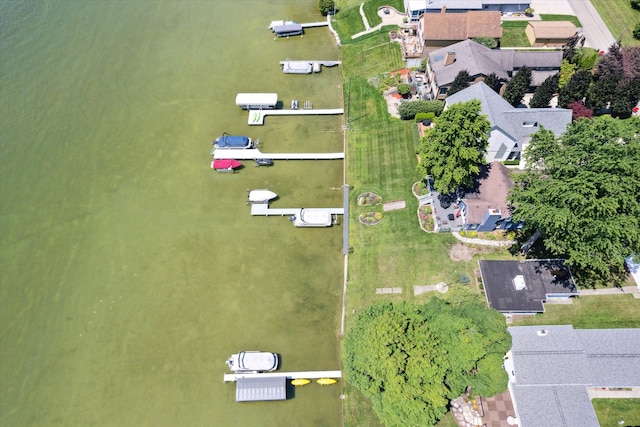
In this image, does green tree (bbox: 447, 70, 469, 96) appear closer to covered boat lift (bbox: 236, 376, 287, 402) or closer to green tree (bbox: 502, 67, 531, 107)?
green tree (bbox: 502, 67, 531, 107)

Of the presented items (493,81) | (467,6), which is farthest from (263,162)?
(467,6)

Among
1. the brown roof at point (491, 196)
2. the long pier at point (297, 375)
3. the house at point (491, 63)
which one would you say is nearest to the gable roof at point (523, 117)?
the brown roof at point (491, 196)

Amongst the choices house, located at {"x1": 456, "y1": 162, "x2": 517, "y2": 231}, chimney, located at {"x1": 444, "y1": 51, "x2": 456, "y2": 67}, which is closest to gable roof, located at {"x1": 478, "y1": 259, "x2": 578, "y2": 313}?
house, located at {"x1": 456, "y1": 162, "x2": 517, "y2": 231}

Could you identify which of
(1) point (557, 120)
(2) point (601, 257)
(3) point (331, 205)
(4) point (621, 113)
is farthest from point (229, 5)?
(2) point (601, 257)

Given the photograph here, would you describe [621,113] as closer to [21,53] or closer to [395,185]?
[395,185]

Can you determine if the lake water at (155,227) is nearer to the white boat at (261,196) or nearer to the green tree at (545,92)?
the white boat at (261,196)

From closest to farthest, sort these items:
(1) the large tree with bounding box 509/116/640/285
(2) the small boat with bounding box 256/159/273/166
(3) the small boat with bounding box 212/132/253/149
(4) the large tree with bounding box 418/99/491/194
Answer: (1) the large tree with bounding box 509/116/640/285 < (4) the large tree with bounding box 418/99/491/194 < (2) the small boat with bounding box 256/159/273/166 < (3) the small boat with bounding box 212/132/253/149
